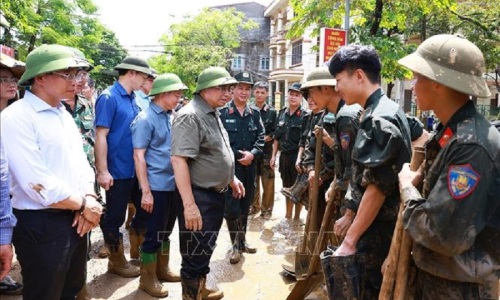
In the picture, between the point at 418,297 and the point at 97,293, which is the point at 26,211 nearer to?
the point at 97,293

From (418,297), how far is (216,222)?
167 cm

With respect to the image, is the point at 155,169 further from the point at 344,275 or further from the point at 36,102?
the point at 344,275

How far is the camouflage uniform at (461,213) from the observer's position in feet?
5.29

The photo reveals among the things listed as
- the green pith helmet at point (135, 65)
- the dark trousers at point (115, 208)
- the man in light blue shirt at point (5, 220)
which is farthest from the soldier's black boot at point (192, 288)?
the green pith helmet at point (135, 65)

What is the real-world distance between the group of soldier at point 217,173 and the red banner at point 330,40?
523 cm

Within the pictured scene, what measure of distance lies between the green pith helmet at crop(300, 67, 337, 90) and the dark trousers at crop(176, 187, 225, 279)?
1302 millimetres

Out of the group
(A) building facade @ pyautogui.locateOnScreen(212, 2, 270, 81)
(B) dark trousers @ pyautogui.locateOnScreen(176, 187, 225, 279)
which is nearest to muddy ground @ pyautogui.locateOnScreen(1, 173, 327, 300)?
(B) dark trousers @ pyautogui.locateOnScreen(176, 187, 225, 279)

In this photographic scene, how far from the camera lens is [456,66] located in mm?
1807

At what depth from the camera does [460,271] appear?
173 centimetres

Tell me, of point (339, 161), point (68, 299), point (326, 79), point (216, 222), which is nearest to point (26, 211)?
point (68, 299)

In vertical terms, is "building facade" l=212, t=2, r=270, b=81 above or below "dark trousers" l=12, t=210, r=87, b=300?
above

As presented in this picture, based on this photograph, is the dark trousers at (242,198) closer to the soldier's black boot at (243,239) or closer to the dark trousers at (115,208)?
the soldier's black boot at (243,239)

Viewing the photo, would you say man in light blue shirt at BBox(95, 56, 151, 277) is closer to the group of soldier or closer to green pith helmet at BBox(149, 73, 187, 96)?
the group of soldier

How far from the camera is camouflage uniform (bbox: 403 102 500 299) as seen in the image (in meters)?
1.61
